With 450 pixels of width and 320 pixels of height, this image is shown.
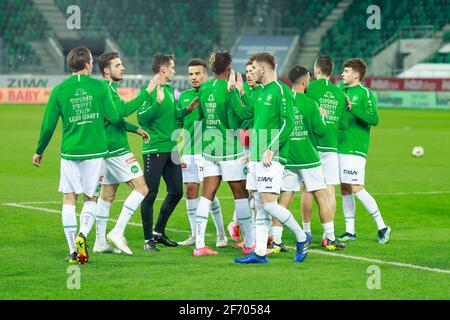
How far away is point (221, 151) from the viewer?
10836mm

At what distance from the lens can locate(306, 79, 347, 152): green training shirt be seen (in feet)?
38.8

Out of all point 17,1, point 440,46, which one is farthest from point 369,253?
point 17,1

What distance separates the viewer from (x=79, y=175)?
10.3 meters

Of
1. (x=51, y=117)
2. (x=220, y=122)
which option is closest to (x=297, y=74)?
(x=220, y=122)

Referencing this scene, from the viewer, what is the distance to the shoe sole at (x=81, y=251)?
391 inches

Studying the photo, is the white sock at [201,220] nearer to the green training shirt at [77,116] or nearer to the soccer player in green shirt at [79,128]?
the soccer player in green shirt at [79,128]

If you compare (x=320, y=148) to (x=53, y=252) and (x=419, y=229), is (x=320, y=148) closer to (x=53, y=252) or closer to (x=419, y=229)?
(x=419, y=229)

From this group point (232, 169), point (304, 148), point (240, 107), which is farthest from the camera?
point (304, 148)

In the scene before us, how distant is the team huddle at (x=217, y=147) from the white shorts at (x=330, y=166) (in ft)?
0.04

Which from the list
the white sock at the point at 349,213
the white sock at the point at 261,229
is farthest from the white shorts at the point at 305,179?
the white sock at the point at 349,213

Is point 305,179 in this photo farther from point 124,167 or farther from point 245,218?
point 124,167

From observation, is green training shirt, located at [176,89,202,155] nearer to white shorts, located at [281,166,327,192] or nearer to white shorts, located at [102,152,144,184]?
white shorts, located at [102,152,144,184]

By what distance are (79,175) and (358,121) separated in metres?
3.90

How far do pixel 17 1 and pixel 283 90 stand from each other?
49.7 metres
